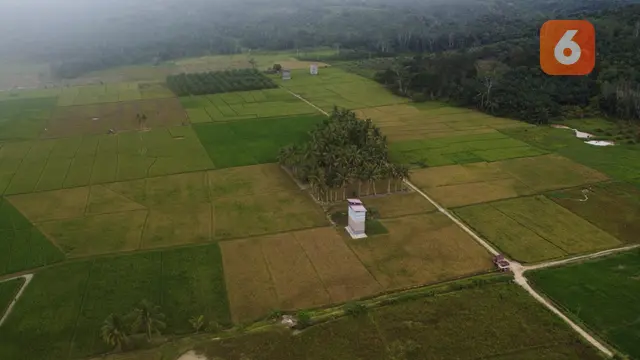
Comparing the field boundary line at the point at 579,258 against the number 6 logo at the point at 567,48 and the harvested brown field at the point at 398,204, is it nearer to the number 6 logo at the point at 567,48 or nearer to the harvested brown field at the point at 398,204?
the harvested brown field at the point at 398,204

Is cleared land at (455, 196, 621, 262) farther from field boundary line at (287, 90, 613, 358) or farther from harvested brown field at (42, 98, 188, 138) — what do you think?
harvested brown field at (42, 98, 188, 138)

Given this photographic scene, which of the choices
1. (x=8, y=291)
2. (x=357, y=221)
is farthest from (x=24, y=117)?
(x=357, y=221)

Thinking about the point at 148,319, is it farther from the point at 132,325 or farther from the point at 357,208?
the point at 357,208

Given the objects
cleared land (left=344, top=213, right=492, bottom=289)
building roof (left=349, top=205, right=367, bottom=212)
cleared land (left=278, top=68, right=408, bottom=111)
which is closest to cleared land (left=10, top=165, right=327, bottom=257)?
building roof (left=349, top=205, right=367, bottom=212)

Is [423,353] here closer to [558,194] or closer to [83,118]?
[558,194]

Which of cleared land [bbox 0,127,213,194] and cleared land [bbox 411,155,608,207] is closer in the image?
cleared land [bbox 411,155,608,207]
